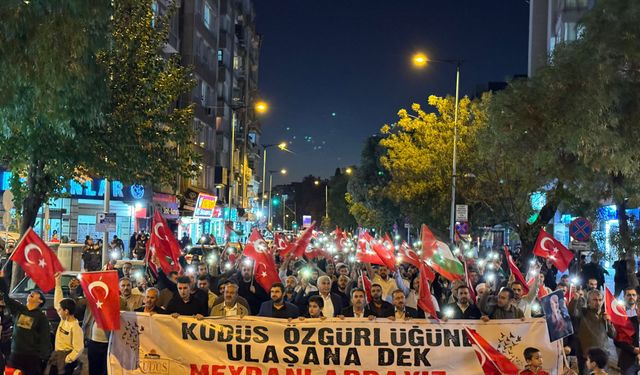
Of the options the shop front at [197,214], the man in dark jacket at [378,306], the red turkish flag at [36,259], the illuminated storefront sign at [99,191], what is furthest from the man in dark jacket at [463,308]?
the shop front at [197,214]

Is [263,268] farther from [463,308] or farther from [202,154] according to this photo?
[202,154]

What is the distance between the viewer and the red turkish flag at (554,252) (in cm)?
A: 1542

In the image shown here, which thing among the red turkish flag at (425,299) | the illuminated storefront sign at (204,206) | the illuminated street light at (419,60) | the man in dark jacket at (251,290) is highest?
the illuminated street light at (419,60)

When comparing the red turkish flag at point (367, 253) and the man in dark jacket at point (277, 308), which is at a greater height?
the red turkish flag at point (367, 253)

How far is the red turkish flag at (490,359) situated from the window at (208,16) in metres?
46.4

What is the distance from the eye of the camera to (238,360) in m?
8.58

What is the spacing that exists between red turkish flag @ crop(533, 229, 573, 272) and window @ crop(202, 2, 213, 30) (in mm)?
40190

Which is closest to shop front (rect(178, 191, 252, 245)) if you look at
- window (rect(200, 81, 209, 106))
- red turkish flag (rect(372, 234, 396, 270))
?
window (rect(200, 81, 209, 106))

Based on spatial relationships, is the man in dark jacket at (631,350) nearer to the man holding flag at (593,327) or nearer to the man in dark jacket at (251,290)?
the man holding flag at (593,327)

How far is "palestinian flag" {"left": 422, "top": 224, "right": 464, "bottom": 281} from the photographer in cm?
1151

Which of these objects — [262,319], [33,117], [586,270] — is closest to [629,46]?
[586,270]

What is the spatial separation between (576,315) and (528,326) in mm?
2397

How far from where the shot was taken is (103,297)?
8602 millimetres

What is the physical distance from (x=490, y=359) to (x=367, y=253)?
30.3ft
